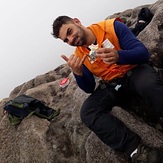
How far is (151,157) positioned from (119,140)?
114cm

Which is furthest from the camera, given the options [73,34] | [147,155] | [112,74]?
[112,74]

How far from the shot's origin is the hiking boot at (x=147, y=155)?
7.32m

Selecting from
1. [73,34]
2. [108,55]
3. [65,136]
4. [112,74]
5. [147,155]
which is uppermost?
[73,34]

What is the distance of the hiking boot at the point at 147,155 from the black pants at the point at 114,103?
0.75 ft

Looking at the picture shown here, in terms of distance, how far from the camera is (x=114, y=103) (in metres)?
9.57

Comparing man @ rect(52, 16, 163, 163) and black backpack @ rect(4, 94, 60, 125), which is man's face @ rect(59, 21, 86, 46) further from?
black backpack @ rect(4, 94, 60, 125)

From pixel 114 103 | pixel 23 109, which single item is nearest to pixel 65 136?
pixel 23 109

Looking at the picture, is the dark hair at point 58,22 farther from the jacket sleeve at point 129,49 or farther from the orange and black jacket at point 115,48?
the jacket sleeve at point 129,49

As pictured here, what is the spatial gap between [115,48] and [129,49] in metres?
0.67

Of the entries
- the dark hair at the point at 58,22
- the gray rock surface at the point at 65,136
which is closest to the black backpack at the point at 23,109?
the gray rock surface at the point at 65,136

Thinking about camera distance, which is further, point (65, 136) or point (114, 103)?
point (65, 136)

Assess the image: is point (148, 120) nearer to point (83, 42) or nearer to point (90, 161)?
point (90, 161)

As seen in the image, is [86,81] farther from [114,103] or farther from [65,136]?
[65,136]

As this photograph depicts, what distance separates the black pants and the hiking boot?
229 millimetres
